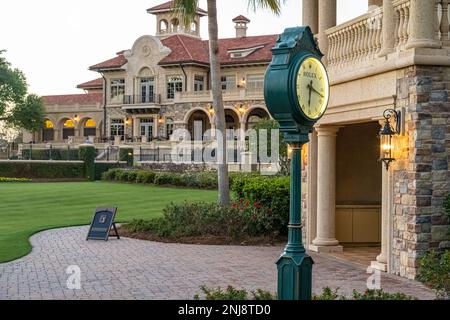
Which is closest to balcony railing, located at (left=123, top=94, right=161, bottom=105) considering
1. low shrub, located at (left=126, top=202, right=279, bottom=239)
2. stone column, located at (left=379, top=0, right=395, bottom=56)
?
low shrub, located at (left=126, top=202, right=279, bottom=239)

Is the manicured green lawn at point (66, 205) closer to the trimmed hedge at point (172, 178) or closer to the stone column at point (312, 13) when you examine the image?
the trimmed hedge at point (172, 178)

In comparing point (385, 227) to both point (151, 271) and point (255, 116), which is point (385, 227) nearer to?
point (151, 271)

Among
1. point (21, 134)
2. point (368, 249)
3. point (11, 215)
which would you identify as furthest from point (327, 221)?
point (21, 134)

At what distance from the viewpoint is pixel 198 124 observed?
64.8 metres

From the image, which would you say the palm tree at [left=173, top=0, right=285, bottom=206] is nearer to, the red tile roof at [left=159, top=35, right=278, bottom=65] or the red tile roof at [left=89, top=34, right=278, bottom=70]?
the red tile roof at [left=89, top=34, right=278, bottom=70]

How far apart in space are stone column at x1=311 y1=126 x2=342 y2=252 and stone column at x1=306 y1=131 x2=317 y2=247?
0.44 metres

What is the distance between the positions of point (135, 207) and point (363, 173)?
12.8 meters

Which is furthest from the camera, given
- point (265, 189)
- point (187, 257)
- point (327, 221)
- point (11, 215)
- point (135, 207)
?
point (135, 207)

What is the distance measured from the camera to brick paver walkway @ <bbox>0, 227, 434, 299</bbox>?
10711 millimetres

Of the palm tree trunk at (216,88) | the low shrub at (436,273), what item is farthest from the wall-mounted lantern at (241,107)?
the low shrub at (436,273)

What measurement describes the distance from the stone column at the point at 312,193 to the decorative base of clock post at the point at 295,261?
29.8ft
